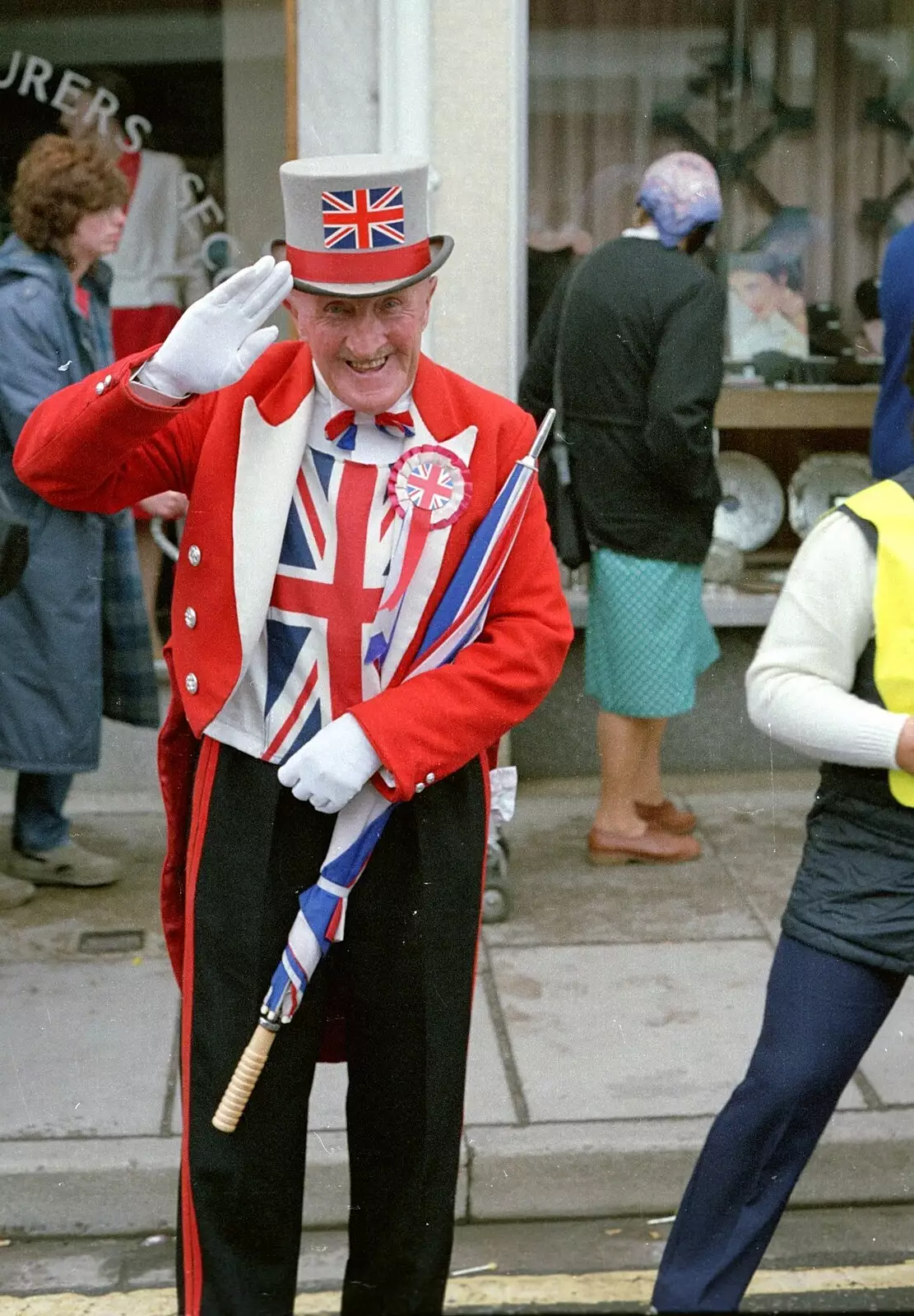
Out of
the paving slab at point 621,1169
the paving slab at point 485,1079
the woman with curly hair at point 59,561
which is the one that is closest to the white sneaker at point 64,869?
the woman with curly hair at point 59,561

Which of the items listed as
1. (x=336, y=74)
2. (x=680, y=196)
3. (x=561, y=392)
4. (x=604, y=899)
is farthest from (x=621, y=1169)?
(x=336, y=74)

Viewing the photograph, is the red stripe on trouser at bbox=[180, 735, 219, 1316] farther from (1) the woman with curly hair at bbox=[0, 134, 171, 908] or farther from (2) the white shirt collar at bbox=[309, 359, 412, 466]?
(1) the woman with curly hair at bbox=[0, 134, 171, 908]

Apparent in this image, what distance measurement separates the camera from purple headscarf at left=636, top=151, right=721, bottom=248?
5438 millimetres

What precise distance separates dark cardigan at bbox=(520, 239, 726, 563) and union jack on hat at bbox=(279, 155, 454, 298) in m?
2.68

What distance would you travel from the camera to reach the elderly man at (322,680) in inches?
109

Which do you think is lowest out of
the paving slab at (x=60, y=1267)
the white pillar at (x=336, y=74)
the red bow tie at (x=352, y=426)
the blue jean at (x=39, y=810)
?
the paving slab at (x=60, y=1267)

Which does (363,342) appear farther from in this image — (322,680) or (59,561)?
(59,561)

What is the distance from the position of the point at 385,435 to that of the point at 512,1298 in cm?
179

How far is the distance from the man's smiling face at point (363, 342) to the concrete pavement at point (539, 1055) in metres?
1.91

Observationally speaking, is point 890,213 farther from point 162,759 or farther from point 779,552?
point 162,759

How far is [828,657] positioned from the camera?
309 cm

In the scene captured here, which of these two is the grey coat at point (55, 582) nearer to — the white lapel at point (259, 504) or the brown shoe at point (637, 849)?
the brown shoe at point (637, 849)

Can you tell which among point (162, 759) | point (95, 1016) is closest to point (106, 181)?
point (95, 1016)

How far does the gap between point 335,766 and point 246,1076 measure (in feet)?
1.62
